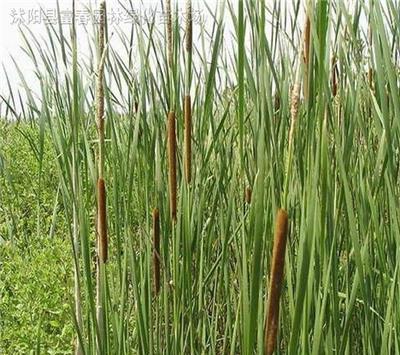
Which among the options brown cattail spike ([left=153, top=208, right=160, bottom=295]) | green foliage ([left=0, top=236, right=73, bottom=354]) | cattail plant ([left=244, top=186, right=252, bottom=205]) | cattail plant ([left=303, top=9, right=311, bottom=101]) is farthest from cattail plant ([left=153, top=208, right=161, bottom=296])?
green foliage ([left=0, top=236, right=73, bottom=354])

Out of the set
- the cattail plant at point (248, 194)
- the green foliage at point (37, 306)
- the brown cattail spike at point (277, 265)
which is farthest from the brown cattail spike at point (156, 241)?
the green foliage at point (37, 306)

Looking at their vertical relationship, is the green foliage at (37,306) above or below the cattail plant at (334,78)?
below

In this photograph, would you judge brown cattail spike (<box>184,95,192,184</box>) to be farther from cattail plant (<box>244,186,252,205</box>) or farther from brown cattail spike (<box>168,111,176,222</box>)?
cattail plant (<box>244,186,252,205</box>)

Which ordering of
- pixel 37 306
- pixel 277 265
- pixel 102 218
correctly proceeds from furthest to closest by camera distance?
pixel 37 306 → pixel 102 218 → pixel 277 265

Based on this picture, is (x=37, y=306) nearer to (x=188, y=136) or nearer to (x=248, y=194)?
(x=248, y=194)

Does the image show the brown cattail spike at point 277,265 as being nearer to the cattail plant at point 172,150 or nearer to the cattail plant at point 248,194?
the cattail plant at point 172,150

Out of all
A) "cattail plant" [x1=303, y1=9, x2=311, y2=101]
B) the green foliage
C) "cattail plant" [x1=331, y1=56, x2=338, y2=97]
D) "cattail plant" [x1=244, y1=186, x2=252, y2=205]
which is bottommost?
the green foliage

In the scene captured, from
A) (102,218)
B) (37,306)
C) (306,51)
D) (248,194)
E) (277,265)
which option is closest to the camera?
(277,265)

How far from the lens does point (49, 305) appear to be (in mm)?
2328

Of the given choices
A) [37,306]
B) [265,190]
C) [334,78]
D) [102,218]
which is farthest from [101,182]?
[37,306]

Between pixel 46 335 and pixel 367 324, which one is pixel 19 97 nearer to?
pixel 46 335

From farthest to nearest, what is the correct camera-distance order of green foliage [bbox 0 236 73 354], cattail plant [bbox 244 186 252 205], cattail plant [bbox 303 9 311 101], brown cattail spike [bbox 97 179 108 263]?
1. green foliage [bbox 0 236 73 354]
2. cattail plant [bbox 244 186 252 205]
3. brown cattail spike [bbox 97 179 108 263]
4. cattail plant [bbox 303 9 311 101]

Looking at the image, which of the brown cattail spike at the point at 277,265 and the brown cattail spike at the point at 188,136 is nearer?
the brown cattail spike at the point at 277,265

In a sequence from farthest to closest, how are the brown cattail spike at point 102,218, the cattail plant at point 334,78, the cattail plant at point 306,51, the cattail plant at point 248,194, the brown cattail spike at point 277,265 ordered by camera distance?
the cattail plant at point 334,78
the cattail plant at point 248,194
the brown cattail spike at point 102,218
the cattail plant at point 306,51
the brown cattail spike at point 277,265
